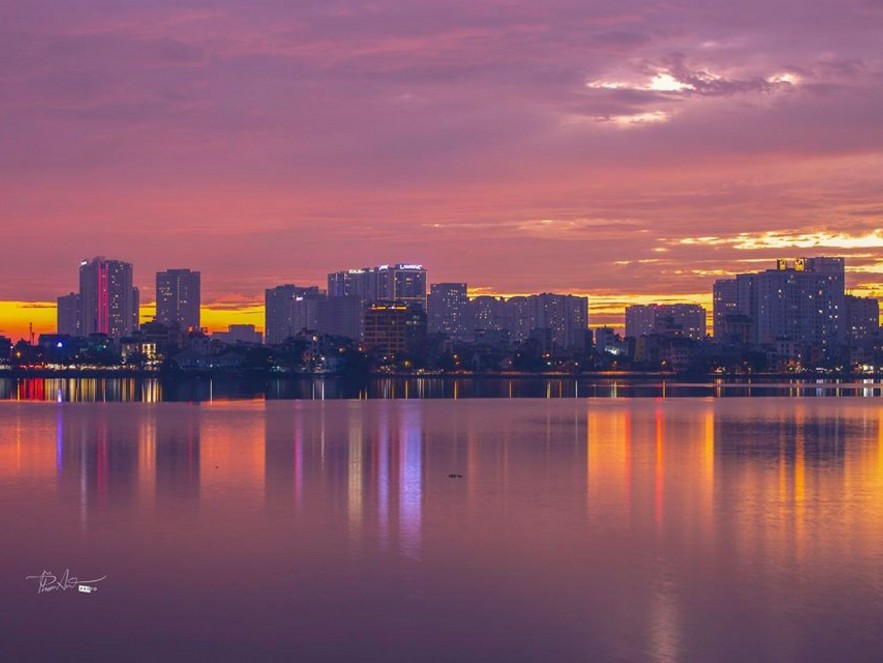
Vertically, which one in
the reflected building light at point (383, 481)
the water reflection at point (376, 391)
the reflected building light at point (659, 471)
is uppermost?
the reflected building light at point (383, 481)

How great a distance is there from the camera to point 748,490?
25281mm

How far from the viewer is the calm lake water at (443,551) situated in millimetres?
12953

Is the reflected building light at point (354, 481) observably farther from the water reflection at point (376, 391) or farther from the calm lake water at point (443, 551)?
the water reflection at point (376, 391)

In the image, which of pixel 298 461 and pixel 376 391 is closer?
pixel 298 461

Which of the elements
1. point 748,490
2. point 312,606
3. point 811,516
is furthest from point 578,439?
point 312,606

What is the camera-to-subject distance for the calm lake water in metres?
13.0

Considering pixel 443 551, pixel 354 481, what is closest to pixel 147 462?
pixel 354 481

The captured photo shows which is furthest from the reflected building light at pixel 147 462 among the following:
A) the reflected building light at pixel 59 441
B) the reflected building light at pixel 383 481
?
the reflected building light at pixel 383 481

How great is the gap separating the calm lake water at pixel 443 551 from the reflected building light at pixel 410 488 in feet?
0.34

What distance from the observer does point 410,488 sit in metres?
25.3

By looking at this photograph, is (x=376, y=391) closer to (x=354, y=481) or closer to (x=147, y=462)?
(x=147, y=462)

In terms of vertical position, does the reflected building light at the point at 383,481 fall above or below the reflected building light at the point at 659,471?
above

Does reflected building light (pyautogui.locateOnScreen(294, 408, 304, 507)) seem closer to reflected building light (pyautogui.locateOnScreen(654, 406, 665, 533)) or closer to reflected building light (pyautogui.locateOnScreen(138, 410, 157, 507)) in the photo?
reflected building light (pyautogui.locateOnScreen(138, 410, 157, 507))

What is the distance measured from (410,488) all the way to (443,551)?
289 inches
